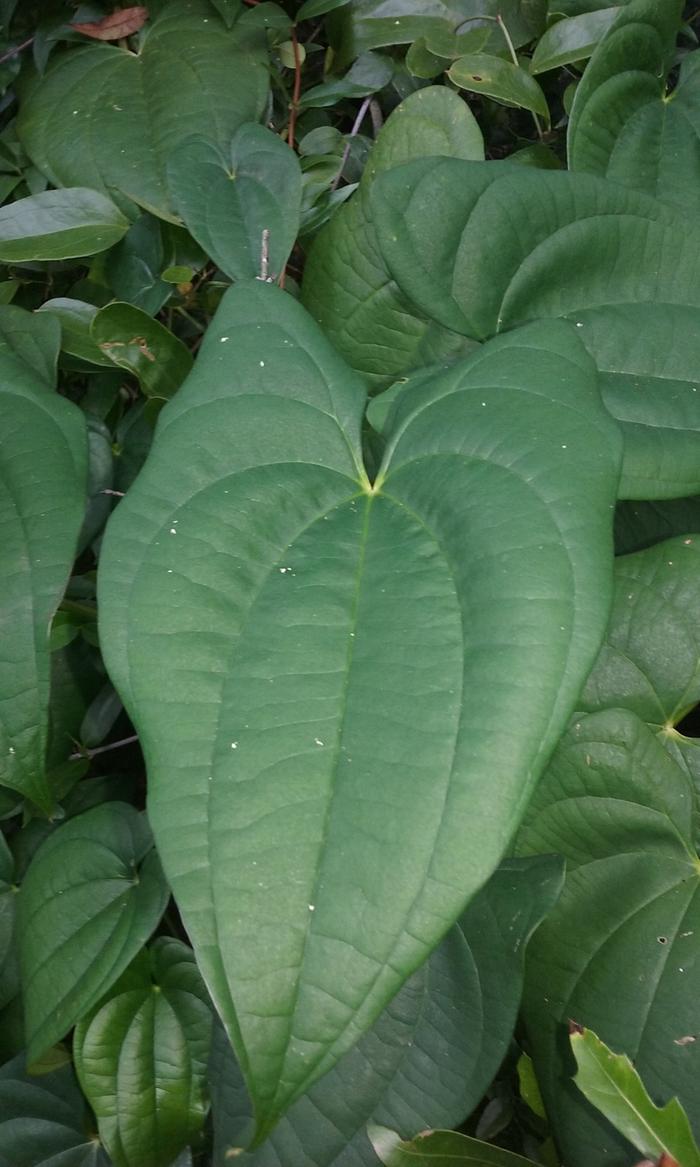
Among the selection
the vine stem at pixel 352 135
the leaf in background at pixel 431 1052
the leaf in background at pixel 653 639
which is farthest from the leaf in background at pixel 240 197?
the leaf in background at pixel 431 1052

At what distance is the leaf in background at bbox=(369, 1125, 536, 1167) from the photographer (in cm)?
56

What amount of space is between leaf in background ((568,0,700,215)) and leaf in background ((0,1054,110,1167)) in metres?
0.87

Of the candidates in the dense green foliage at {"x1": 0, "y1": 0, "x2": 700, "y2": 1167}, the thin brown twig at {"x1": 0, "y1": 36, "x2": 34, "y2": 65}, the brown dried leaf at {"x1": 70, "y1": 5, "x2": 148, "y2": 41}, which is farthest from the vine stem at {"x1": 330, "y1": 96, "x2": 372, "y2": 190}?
the thin brown twig at {"x1": 0, "y1": 36, "x2": 34, "y2": 65}

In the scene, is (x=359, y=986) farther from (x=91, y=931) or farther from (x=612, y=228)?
(x=612, y=228)

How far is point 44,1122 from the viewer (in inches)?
29.3

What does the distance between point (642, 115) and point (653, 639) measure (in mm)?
451

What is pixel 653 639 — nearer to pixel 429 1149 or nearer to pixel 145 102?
pixel 429 1149

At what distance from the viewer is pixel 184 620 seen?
1.37 feet

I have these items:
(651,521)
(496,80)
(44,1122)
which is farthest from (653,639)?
(44,1122)

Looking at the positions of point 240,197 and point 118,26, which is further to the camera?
point 118,26

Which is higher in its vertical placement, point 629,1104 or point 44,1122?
point 629,1104

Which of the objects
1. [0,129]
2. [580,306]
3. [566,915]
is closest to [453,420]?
[580,306]

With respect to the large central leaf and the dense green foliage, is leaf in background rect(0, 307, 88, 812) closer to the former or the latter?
the dense green foliage

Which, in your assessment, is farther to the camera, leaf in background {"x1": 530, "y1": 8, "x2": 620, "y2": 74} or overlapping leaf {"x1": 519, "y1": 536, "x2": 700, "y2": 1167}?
leaf in background {"x1": 530, "y1": 8, "x2": 620, "y2": 74}
